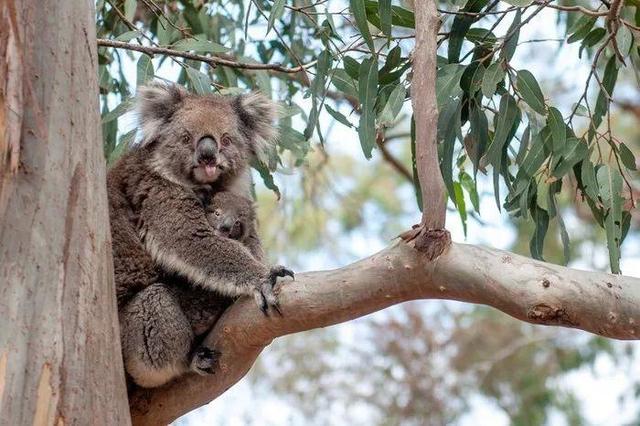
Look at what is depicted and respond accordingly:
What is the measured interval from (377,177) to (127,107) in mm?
10945

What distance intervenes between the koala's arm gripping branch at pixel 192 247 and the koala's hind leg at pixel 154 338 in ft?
0.51

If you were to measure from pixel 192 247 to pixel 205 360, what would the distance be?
581 mm

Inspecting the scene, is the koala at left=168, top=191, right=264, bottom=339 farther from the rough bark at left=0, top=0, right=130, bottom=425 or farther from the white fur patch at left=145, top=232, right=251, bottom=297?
the rough bark at left=0, top=0, right=130, bottom=425

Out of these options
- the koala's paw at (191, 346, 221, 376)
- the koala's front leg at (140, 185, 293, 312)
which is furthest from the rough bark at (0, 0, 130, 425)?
the koala's front leg at (140, 185, 293, 312)

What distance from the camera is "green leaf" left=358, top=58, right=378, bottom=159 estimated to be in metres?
3.59

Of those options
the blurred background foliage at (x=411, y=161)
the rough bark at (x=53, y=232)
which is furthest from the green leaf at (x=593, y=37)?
the rough bark at (x=53, y=232)

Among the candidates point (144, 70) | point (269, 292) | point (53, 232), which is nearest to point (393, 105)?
point (269, 292)

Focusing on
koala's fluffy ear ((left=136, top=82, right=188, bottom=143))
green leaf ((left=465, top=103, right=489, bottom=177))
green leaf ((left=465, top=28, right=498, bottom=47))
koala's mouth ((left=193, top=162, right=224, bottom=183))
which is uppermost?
green leaf ((left=465, top=28, right=498, bottom=47))

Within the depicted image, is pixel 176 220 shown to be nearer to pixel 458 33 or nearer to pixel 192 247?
pixel 192 247

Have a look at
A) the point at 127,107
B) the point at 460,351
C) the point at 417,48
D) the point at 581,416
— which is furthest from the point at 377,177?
the point at 417,48

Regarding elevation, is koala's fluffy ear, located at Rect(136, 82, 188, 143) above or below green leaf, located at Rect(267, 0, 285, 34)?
below

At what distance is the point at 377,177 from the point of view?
15.1 meters

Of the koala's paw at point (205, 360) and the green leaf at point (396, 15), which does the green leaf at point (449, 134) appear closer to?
the green leaf at point (396, 15)

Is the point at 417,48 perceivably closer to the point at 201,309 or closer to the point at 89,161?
the point at 89,161
